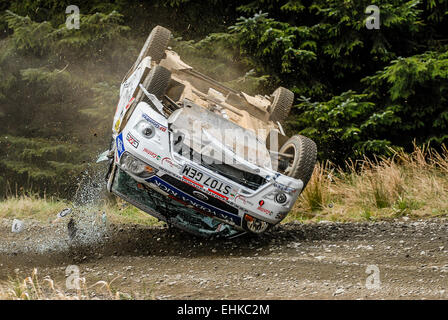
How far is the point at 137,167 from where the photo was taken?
6031 mm

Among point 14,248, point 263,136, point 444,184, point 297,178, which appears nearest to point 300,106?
point 444,184

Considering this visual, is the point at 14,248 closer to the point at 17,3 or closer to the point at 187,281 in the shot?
the point at 187,281

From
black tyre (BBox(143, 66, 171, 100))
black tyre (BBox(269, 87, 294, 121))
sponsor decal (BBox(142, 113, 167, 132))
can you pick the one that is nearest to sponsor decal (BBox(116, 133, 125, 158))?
sponsor decal (BBox(142, 113, 167, 132))

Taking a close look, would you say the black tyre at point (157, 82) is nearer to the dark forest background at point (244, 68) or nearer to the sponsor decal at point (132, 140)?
the sponsor decal at point (132, 140)

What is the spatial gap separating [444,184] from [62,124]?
375 inches

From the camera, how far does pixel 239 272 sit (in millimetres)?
5434

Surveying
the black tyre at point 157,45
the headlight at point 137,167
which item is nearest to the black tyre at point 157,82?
the headlight at point 137,167

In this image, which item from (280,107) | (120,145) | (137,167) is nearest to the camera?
(137,167)

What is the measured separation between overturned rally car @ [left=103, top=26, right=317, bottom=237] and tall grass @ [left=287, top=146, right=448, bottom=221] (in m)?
2.00

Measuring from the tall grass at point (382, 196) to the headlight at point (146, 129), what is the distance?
Result: 353cm

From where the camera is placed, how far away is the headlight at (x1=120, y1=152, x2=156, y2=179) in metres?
5.99

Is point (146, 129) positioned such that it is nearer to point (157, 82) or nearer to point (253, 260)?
point (157, 82)

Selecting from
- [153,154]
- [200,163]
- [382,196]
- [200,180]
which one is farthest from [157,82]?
[382,196]

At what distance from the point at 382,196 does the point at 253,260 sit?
11.0 ft
